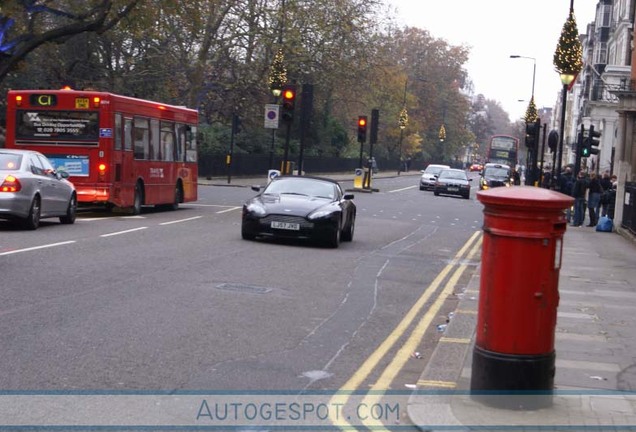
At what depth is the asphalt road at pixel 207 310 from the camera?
7.59m

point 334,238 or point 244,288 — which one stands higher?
point 244,288

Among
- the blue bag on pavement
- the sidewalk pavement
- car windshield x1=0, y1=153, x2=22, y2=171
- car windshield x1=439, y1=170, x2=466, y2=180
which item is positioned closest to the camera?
the sidewalk pavement

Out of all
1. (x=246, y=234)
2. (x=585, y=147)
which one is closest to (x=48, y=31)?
(x=246, y=234)

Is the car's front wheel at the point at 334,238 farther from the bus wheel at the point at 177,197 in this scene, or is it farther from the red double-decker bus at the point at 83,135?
the bus wheel at the point at 177,197

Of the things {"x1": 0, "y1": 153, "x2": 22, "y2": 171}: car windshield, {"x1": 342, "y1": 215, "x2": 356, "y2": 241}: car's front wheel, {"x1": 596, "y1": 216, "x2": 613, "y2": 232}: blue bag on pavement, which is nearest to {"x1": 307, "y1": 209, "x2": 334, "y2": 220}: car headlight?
{"x1": 342, "y1": 215, "x2": 356, "y2": 241}: car's front wheel

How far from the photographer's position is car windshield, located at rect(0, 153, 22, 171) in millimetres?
18062

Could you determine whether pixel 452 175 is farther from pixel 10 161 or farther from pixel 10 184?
pixel 10 184

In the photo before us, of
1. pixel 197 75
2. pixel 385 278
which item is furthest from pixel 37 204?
pixel 197 75

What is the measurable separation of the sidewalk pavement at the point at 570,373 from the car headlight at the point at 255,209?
505 centimetres

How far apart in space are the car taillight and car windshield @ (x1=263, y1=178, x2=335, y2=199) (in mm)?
4514

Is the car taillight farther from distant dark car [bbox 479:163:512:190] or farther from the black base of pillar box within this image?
distant dark car [bbox 479:163:512:190]

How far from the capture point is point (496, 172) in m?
60.3

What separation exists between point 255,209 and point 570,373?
1079cm

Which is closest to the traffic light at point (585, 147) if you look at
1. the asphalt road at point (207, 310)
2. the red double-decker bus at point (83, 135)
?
the asphalt road at point (207, 310)
